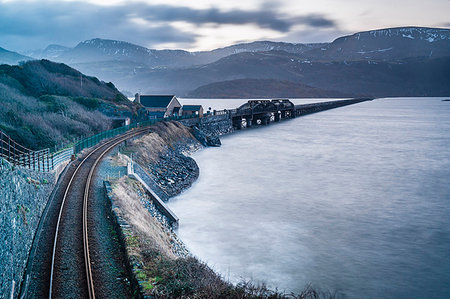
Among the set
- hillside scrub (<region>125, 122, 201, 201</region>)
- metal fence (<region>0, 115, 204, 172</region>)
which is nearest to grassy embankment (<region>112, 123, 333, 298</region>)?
metal fence (<region>0, 115, 204, 172</region>)

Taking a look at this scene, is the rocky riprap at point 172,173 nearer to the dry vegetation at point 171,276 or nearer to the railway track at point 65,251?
the railway track at point 65,251

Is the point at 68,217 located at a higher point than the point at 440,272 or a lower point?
higher

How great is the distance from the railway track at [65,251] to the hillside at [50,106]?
1590 centimetres

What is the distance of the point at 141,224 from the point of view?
55.4 ft

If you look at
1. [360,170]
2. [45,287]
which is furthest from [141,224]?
[360,170]

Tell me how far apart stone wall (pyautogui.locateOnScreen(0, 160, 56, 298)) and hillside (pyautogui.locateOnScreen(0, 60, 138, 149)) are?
57.9 ft

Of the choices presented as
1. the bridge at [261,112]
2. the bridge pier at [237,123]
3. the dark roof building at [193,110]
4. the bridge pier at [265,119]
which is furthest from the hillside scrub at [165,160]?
the bridge pier at [265,119]

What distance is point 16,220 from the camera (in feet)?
42.0

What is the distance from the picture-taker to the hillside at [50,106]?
3488cm

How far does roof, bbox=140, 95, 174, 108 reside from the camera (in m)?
65.3

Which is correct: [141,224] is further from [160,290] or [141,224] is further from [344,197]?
[344,197]

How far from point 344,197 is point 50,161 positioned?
23.4 meters

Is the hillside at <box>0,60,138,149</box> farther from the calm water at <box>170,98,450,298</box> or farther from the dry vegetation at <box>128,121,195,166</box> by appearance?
the calm water at <box>170,98,450,298</box>

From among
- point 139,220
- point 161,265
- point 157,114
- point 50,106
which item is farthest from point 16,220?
point 157,114
